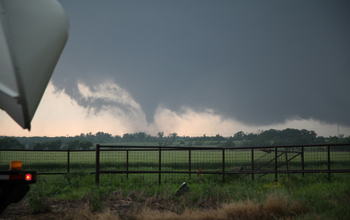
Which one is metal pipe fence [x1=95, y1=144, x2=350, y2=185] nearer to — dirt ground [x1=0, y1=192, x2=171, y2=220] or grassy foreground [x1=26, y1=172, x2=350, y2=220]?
grassy foreground [x1=26, y1=172, x2=350, y2=220]

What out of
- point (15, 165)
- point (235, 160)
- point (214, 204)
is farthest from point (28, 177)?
point (235, 160)

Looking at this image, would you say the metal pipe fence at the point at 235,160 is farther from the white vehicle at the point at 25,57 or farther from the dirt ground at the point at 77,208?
the white vehicle at the point at 25,57

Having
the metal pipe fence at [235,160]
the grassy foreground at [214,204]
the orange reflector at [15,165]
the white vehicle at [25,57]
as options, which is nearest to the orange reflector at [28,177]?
the white vehicle at [25,57]

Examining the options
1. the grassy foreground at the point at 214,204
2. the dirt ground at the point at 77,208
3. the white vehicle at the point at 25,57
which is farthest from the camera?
the dirt ground at the point at 77,208

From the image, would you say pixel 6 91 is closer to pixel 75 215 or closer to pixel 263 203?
pixel 75 215

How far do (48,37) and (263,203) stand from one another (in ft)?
16.5

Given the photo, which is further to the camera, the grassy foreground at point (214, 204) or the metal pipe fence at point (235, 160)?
the metal pipe fence at point (235, 160)

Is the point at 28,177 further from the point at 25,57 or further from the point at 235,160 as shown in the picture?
the point at 235,160

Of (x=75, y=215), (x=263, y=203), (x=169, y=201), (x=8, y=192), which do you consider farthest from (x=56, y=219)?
(x=263, y=203)

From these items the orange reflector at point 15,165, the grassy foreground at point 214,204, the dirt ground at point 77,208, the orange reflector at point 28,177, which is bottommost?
the dirt ground at point 77,208

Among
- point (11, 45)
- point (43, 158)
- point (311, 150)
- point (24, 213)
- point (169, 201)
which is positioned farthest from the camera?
point (43, 158)

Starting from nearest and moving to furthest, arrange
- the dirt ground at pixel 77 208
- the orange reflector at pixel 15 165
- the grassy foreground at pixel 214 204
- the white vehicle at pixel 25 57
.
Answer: the white vehicle at pixel 25 57
the orange reflector at pixel 15 165
the grassy foreground at pixel 214 204
the dirt ground at pixel 77 208

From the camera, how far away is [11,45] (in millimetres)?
3727

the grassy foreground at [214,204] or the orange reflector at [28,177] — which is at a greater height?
the orange reflector at [28,177]
